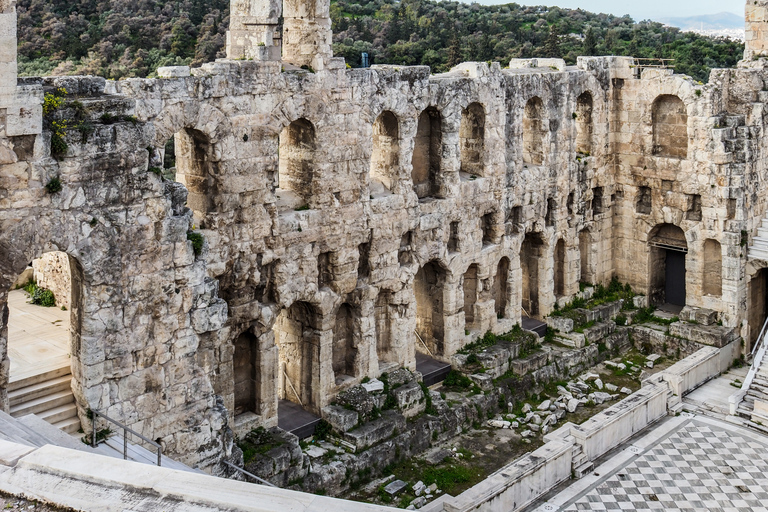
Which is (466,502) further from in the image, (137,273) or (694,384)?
(694,384)

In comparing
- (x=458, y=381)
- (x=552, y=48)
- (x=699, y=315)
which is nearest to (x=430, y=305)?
(x=458, y=381)

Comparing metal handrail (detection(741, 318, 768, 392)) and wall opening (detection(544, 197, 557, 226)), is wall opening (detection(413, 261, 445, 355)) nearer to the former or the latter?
wall opening (detection(544, 197, 557, 226))

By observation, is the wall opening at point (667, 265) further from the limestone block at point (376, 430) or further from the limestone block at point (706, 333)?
the limestone block at point (376, 430)

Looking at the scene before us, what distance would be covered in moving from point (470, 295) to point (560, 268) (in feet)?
14.3

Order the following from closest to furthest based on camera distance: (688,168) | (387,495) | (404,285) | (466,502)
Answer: (466,502) < (387,495) < (404,285) < (688,168)

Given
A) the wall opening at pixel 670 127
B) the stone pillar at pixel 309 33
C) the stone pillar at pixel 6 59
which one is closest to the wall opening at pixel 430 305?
the stone pillar at pixel 309 33

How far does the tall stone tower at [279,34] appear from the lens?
62.5 feet

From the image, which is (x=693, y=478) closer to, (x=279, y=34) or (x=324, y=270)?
(x=324, y=270)

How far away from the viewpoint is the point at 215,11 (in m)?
39.6

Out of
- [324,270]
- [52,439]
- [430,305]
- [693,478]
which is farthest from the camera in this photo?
[430,305]

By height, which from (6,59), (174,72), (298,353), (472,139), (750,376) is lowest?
(750,376)

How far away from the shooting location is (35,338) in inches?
664

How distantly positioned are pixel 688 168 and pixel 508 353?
834 centimetres

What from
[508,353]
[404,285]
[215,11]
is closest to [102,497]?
[404,285]
